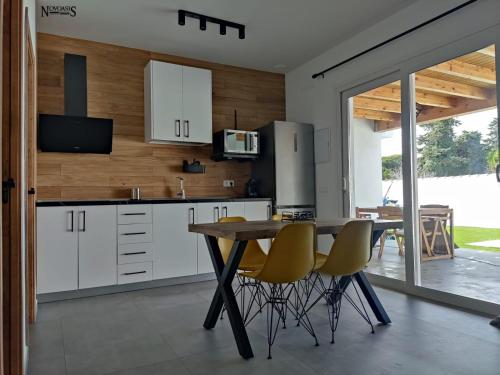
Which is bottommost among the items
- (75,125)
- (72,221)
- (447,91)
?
(72,221)

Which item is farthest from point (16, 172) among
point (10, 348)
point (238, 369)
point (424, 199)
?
point (424, 199)

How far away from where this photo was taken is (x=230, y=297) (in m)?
2.40

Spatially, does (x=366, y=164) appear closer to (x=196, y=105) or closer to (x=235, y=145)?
(x=235, y=145)

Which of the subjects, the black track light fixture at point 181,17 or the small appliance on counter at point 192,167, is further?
→ the small appliance on counter at point 192,167

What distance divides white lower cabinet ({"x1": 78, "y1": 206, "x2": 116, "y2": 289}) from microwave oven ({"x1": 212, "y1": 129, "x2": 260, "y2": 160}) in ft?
4.95

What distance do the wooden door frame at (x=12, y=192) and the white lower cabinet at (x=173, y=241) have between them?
6.83 feet

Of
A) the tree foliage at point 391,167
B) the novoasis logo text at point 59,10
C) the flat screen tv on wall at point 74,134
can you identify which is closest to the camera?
the novoasis logo text at point 59,10

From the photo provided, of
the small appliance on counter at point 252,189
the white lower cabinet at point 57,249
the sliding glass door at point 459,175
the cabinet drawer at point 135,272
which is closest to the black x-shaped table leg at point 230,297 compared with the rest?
the cabinet drawer at point 135,272

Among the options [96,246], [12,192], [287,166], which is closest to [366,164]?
[287,166]

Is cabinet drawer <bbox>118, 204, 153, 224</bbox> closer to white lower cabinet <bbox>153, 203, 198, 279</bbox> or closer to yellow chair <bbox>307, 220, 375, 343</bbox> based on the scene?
white lower cabinet <bbox>153, 203, 198, 279</bbox>

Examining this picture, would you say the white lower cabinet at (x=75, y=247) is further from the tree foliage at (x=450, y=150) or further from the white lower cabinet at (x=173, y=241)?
the tree foliage at (x=450, y=150)

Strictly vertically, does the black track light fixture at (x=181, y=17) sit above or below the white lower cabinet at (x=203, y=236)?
above

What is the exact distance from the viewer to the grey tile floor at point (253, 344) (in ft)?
6.77

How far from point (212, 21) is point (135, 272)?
8.81 feet
